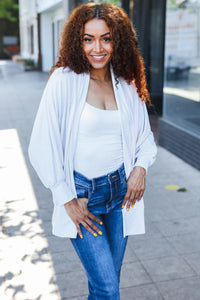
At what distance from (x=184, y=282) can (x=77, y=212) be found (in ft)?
5.61

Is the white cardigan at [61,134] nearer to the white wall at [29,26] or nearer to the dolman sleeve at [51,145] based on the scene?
the dolman sleeve at [51,145]

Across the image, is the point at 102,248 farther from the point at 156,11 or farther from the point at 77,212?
the point at 156,11

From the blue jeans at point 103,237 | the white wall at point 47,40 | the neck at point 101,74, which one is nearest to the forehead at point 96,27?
Result: the neck at point 101,74

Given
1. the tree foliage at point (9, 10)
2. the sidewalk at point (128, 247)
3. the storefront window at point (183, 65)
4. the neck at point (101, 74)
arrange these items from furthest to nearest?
the tree foliage at point (9, 10) → the storefront window at point (183, 65) → the sidewalk at point (128, 247) → the neck at point (101, 74)

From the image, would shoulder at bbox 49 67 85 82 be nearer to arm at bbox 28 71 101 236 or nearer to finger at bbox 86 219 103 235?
arm at bbox 28 71 101 236

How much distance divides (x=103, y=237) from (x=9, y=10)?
155ft

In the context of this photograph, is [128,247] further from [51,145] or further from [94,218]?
[51,145]

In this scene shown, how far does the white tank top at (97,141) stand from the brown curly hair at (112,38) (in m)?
0.25

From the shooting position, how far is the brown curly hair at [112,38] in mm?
2121

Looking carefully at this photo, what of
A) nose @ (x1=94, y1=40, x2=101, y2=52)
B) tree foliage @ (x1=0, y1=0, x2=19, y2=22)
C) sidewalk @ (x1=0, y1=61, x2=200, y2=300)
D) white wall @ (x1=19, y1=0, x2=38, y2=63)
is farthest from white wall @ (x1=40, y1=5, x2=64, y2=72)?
nose @ (x1=94, y1=40, x2=101, y2=52)

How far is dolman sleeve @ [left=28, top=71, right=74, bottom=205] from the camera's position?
6.68 ft

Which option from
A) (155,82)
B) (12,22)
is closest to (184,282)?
(155,82)

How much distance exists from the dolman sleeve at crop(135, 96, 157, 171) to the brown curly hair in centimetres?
20

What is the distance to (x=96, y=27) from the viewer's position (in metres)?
2.11
